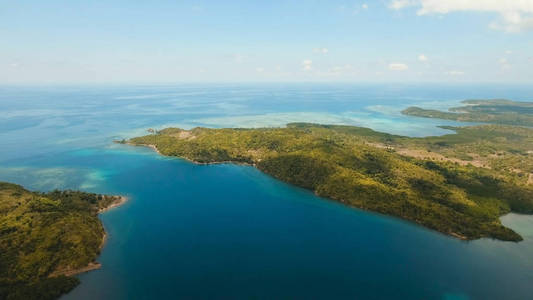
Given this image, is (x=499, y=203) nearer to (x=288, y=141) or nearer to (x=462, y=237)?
(x=462, y=237)

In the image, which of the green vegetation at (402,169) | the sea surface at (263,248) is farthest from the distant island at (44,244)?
the green vegetation at (402,169)

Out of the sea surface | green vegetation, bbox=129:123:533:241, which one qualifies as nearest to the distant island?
the sea surface

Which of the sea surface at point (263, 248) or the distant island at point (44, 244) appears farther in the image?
the sea surface at point (263, 248)

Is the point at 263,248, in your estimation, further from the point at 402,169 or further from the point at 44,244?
the point at 402,169

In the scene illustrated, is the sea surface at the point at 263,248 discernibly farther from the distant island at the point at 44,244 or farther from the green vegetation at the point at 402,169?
the green vegetation at the point at 402,169

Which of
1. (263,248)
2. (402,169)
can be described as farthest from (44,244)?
(402,169)

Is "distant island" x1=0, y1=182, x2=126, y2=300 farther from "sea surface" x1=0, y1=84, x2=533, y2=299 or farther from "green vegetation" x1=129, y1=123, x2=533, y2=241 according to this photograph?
"green vegetation" x1=129, y1=123, x2=533, y2=241

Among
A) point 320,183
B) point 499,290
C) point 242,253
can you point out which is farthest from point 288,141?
point 499,290
